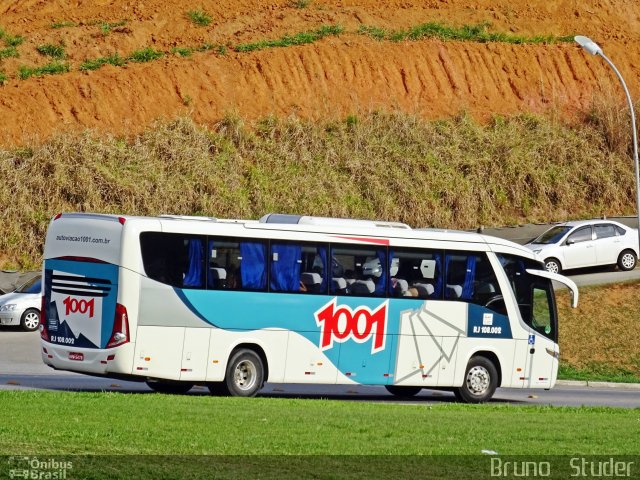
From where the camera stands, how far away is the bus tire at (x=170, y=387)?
21.0 m

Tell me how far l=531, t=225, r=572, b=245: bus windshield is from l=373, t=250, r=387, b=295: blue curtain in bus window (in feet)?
52.6

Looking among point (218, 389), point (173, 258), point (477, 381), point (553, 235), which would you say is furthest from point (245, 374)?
point (553, 235)

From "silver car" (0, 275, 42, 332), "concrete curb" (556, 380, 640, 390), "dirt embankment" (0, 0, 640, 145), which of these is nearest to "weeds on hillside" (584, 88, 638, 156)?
"dirt embankment" (0, 0, 640, 145)

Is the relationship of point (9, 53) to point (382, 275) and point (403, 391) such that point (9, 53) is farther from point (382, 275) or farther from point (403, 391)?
point (382, 275)

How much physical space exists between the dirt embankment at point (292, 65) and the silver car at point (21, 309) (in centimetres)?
1106

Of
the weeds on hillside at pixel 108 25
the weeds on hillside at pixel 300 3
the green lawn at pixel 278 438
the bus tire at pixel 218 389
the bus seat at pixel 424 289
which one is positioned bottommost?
the green lawn at pixel 278 438

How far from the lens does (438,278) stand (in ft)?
72.5

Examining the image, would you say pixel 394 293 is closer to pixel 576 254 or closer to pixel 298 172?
pixel 576 254

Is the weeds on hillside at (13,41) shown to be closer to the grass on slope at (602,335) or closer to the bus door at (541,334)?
the grass on slope at (602,335)

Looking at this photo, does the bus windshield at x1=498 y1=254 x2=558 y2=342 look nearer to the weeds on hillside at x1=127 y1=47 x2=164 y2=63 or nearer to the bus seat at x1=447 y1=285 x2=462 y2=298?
the bus seat at x1=447 y1=285 x2=462 y2=298

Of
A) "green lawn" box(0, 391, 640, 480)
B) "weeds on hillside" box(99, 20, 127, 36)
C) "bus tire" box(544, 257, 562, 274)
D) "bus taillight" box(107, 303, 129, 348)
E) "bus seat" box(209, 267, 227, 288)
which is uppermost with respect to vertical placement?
"weeds on hillside" box(99, 20, 127, 36)

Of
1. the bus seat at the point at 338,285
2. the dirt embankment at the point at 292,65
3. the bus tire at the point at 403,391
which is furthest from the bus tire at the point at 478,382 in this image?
the dirt embankment at the point at 292,65

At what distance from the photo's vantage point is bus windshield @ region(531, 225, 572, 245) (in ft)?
121

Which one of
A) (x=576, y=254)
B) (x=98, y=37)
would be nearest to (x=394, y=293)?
(x=576, y=254)
